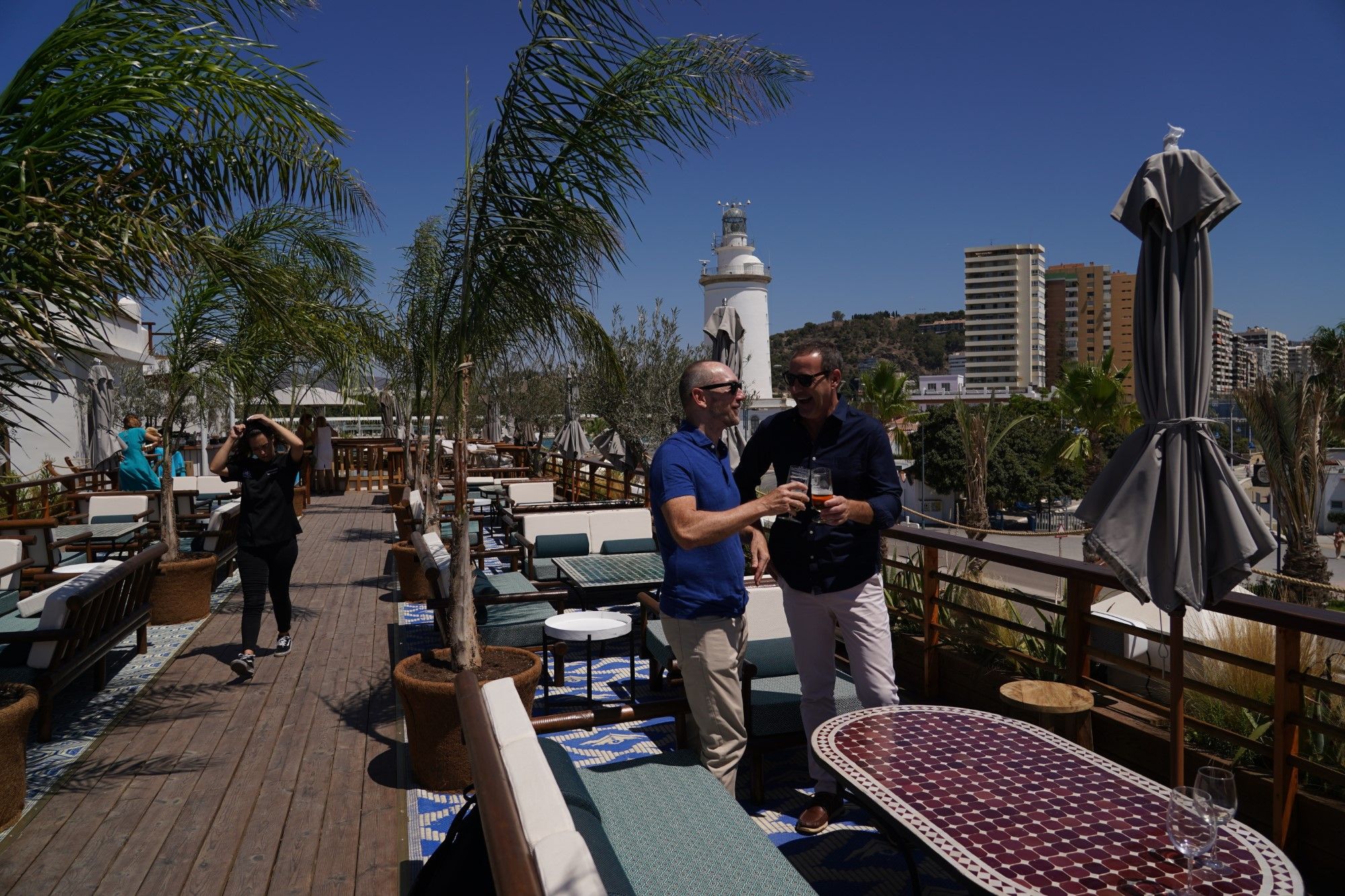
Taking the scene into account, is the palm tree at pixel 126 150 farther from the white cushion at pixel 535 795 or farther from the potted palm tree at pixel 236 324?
the white cushion at pixel 535 795

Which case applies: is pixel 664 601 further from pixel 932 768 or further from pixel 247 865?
pixel 247 865

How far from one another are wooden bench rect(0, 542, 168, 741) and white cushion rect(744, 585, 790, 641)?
3.40 meters

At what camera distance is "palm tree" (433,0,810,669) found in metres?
4.03

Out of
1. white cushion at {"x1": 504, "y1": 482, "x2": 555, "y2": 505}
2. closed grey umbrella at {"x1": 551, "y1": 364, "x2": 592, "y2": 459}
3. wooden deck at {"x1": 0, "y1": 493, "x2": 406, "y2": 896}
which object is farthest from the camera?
closed grey umbrella at {"x1": 551, "y1": 364, "x2": 592, "y2": 459}

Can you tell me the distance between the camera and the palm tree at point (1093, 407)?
40250 mm

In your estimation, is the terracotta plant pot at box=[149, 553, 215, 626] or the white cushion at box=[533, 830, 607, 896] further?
the terracotta plant pot at box=[149, 553, 215, 626]

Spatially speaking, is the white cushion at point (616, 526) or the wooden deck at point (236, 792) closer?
the wooden deck at point (236, 792)

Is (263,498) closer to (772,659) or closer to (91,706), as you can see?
(91,706)

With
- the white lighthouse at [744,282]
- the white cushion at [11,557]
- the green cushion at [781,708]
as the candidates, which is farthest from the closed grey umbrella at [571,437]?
the white lighthouse at [744,282]

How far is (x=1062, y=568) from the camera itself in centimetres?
361

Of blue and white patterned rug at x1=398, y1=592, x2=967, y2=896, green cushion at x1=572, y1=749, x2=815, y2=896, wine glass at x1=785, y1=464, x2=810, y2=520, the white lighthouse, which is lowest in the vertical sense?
blue and white patterned rug at x1=398, y1=592, x2=967, y2=896

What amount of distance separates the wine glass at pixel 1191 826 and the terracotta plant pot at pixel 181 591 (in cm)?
720

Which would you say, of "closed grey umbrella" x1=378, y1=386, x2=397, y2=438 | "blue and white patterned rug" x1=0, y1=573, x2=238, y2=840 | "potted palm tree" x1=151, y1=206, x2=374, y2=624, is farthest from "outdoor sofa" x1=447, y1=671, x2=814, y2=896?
"closed grey umbrella" x1=378, y1=386, x2=397, y2=438

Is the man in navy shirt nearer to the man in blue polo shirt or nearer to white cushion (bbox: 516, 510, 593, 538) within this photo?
the man in blue polo shirt
